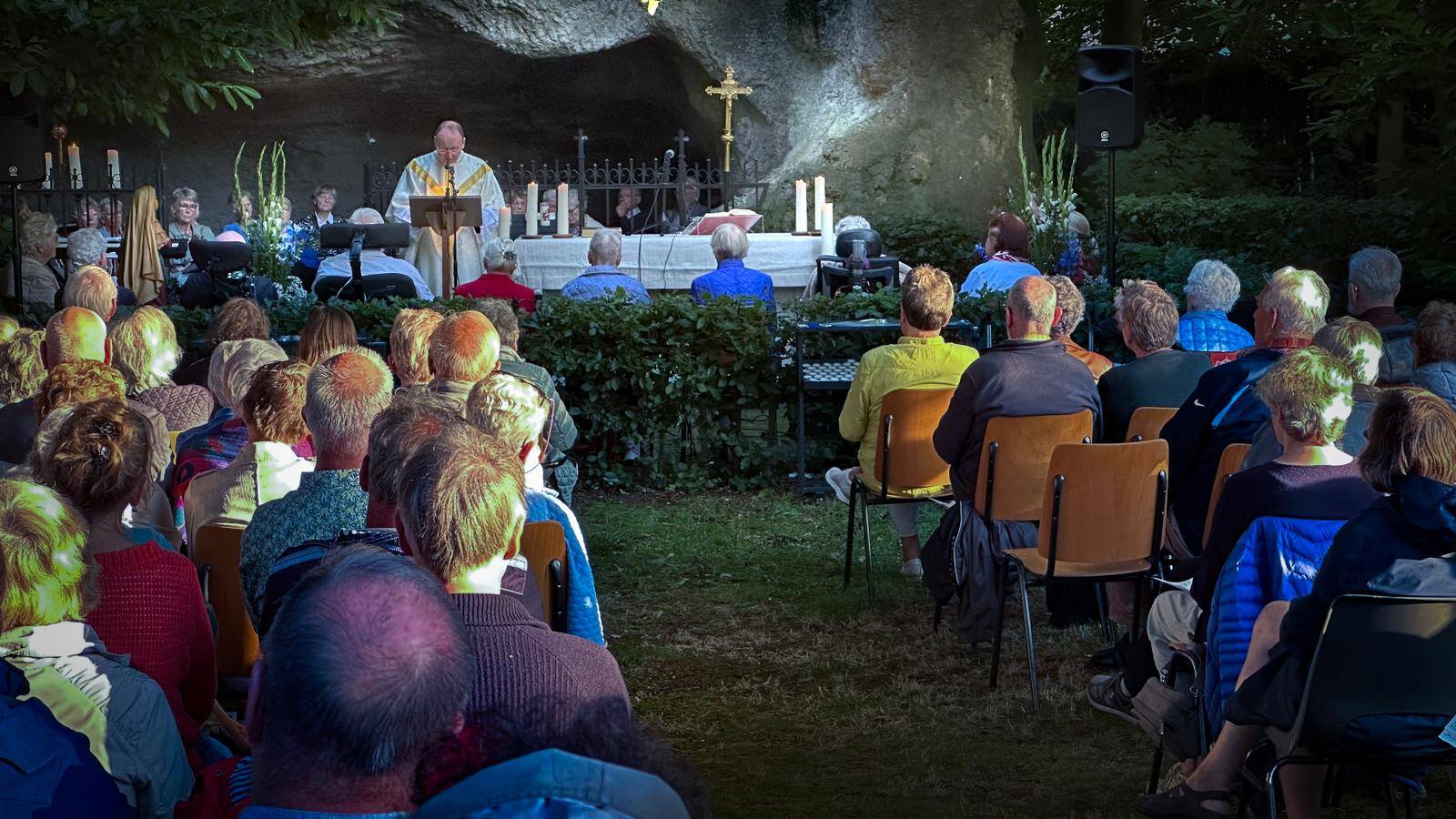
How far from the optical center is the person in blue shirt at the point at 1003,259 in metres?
8.98

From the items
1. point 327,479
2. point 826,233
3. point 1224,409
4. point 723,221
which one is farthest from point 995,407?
point 723,221

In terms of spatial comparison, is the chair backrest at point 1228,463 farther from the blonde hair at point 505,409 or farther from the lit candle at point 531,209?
the lit candle at point 531,209

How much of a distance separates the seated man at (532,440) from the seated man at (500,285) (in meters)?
5.07

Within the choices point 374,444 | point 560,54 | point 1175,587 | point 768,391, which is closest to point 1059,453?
point 1175,587

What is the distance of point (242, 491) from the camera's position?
13.5 feet

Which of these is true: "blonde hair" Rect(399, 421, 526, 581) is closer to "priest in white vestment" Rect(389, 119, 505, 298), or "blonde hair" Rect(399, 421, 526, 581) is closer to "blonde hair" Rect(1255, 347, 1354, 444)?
"blonde hair" Rect(1255, 347, 1354, 444)

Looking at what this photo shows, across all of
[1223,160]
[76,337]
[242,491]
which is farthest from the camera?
[1223,160]

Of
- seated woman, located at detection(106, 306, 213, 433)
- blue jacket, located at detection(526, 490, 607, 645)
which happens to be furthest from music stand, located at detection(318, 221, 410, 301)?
blue jacket, located at detection(526, 490, 607, 645)

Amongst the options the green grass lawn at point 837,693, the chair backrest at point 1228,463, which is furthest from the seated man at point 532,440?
the chair backrest at point 1228,463

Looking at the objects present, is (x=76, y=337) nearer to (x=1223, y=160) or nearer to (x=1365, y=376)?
(x=1365, y=376)

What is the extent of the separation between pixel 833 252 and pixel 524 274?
2.42 meters

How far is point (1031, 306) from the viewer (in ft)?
18.0

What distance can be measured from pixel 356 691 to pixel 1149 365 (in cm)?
454

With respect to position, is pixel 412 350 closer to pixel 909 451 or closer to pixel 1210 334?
pixel 909 451
